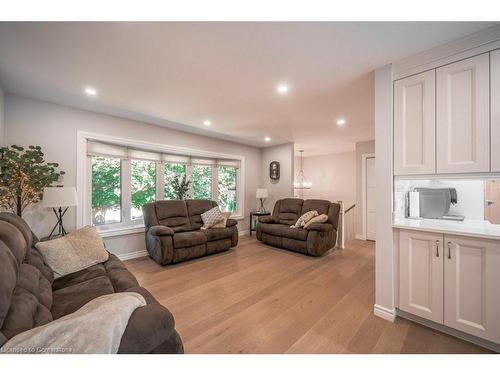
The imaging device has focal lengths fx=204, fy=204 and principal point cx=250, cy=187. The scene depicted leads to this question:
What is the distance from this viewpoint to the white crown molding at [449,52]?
1512 mm

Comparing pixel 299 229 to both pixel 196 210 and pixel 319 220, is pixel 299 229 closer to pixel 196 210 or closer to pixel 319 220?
pixel 319 220

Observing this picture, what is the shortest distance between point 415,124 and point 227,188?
13.8 ft

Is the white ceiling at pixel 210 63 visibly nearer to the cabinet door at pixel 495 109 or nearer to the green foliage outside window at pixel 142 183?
the cabinet door at pixel 495 109

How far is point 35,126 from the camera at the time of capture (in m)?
2.77

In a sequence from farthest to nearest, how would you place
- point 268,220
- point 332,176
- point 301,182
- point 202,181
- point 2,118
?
point 301,182, point 332,176, point 202,181, point 268,220, point 2,118

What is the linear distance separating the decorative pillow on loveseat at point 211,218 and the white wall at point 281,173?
1.83 m

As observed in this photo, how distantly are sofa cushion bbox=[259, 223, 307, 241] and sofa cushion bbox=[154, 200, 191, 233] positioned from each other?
1.63 meters

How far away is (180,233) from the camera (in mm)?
3578

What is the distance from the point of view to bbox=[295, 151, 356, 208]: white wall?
6.74 m

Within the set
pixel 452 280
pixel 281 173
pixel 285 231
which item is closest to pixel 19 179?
pixel 285 231

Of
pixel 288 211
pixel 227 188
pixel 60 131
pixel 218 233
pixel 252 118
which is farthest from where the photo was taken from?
pixel 227 188

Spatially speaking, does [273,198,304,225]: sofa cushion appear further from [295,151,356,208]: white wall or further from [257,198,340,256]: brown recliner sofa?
[295,151,356,208]: white wall

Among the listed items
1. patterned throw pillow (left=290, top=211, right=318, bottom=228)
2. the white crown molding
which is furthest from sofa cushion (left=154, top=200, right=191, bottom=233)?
the white crown molding

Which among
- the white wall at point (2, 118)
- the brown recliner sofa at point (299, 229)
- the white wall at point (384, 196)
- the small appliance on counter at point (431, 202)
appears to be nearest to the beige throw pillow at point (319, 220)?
the brown recliner sofa at point (299, 229)
